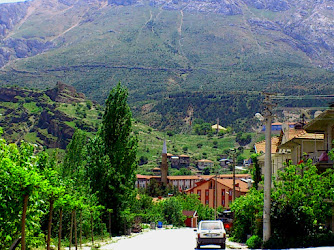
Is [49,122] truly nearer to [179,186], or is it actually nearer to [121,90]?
[179,186]

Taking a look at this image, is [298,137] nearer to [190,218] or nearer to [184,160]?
[190,218]

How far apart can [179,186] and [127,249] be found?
436 ft

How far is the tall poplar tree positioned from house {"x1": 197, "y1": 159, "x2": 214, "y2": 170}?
130378 millimetres

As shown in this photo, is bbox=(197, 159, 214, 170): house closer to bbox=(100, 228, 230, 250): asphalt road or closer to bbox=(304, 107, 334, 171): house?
bbox=(100, 228, 230, 250): asphalt road

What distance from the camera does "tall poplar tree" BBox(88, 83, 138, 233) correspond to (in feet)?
147

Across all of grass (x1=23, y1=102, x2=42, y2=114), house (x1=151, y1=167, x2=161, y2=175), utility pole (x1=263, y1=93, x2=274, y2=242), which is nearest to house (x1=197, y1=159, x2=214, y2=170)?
house (x1=151, y1=167, x2=161, y2=175)

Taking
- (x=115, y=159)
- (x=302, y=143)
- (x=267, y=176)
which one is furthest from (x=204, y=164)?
(x=267, y=176)

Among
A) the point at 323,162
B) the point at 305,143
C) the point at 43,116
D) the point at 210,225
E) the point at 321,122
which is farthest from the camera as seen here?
the point at 43,116

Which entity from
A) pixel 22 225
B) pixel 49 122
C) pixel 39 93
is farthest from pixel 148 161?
pixel 22 225

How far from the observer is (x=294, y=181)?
95.8ft

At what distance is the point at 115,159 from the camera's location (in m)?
46.3

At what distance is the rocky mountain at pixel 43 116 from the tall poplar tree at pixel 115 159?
114m

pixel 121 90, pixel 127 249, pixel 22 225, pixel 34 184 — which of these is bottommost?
pixel 127 249

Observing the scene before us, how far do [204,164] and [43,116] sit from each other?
53307 millimetres
